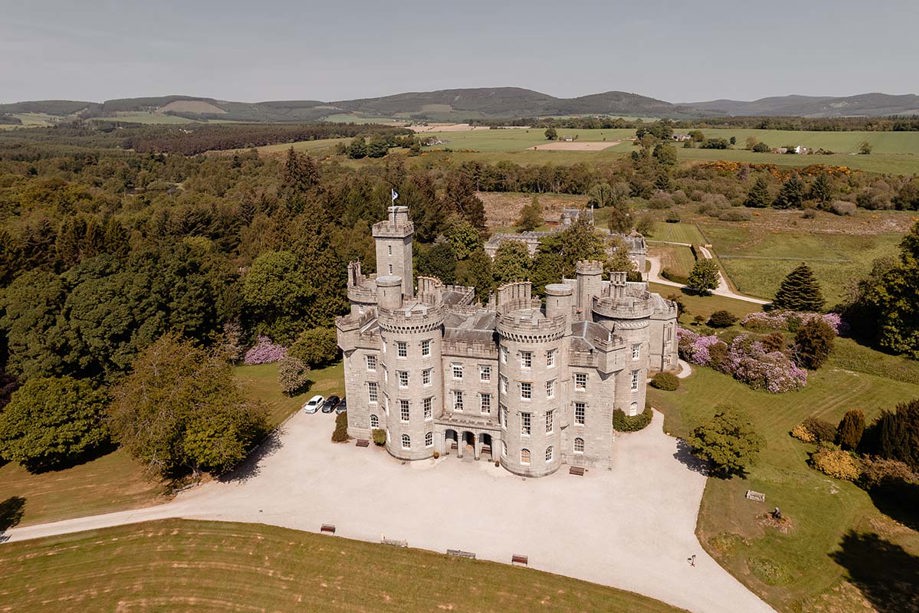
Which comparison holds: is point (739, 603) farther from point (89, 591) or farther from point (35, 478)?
point (35, 478)

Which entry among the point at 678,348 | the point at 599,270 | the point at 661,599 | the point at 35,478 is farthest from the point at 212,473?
the point at 678,348

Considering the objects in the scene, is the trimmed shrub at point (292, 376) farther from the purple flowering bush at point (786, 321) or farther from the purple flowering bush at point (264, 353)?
the purple flowering bush at point (786, 321)

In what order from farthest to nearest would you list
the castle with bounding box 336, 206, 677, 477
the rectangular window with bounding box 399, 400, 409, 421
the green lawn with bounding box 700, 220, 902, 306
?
the green lawn with bounding box 700, 220, 902, 306
the rectangular window with bounding box 399, 400, 409, 421
the castle with bounding box 336, 206, 677, 477

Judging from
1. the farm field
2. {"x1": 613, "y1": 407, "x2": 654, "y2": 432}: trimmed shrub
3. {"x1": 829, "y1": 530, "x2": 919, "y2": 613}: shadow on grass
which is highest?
{"x1": 613, "y1": 407, "x2": 654, "y2": 432}: trimmed shrub

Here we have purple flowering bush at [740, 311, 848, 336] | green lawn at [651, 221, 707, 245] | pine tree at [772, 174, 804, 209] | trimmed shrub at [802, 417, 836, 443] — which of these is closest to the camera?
trimmed shrub at [802, 417, 836, 443]

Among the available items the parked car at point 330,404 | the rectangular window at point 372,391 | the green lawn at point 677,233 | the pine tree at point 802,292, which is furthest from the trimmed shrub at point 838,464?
the green lawn at point 677,233

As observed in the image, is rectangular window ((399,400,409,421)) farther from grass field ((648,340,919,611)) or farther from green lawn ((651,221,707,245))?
green lawn ((651,221,707,245))

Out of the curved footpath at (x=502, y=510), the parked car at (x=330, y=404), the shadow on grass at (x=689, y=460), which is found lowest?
the curved footpath at (x=502, y=510)

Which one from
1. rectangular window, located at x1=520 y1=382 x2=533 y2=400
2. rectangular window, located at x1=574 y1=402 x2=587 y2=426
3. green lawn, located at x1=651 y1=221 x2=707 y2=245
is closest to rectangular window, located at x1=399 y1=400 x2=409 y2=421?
rectangular window, located at x1=520 y1=382 x2=533 y2=400
